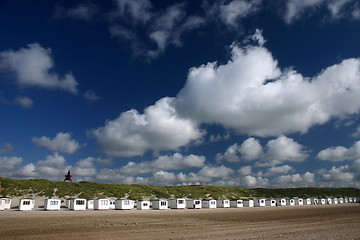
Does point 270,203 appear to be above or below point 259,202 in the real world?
below

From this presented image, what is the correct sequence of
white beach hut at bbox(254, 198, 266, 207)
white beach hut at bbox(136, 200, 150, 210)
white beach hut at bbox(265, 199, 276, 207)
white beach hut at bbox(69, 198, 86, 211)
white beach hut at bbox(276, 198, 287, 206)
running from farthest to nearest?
white beach hut at bbox(276, 198, 287, 206)
white beach hut at bbox(265, 199, 276, 207)
white beach hut at bbox(254, 198, 266, 207)
white beach hut at bbox(136, 200, 150, 210)
white beach hut at bbox(69, 198, 86, 211)

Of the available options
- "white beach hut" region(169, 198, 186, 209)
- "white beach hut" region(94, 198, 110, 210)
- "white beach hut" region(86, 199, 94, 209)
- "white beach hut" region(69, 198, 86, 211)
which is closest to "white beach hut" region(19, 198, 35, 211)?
"white beach hut" region(69, 198, 86, 211)

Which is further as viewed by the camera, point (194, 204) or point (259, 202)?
point (259, 202)

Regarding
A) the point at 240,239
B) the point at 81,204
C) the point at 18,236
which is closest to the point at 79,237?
the point at 18,236

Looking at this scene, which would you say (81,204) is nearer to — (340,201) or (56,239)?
(56,239)

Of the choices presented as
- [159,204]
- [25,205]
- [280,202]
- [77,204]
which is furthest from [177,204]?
[280,202]

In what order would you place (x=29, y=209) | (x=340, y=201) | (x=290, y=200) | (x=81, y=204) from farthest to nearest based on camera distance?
(x=340, y=201) < (x=290, y=200) < (x=81, y=204) < (x=29, y=209)

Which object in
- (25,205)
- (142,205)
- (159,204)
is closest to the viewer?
(25,205)

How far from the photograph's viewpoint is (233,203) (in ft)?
273

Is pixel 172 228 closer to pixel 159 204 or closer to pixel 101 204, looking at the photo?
pixel 101 204

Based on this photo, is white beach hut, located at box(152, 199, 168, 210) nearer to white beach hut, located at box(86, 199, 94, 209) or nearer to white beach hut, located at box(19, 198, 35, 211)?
white beach hut, located at box(86, 199, 94, 209)

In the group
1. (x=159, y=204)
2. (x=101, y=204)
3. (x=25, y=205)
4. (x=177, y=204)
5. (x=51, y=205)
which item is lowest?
(x=177, y=204)

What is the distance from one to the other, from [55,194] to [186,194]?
56578mm

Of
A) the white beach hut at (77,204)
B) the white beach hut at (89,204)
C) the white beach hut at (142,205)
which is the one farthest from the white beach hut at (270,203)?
the white beach hut at (77,204)
